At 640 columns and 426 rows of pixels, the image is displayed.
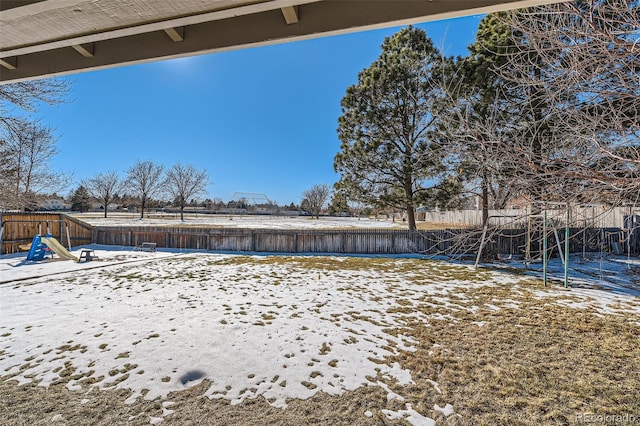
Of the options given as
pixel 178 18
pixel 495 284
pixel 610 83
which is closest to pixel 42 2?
pixel 178 18

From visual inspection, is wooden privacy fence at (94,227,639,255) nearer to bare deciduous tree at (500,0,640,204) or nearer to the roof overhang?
bare deciduous tree at (500,0,640,204)

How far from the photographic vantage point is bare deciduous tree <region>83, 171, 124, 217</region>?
116ft

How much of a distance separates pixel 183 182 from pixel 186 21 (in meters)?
36.7

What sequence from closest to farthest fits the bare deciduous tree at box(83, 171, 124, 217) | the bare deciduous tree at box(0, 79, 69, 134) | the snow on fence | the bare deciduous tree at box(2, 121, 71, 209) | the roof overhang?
the roof overhang
the snow on fence
the bare deciduous tree at box(0, 79, 69, 134)
the bare deciduous tree at box(2, 121, 71, 209)
the bare deciduous tree at box(83, 171, 124, 217)

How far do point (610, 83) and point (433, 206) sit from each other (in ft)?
28.9

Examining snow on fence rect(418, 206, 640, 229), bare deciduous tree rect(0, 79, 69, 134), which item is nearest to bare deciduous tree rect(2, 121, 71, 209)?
bare deciduous tree rect(0, 79, 69, 134)

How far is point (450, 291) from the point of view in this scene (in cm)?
616

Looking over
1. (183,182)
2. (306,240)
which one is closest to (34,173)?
(306,240)

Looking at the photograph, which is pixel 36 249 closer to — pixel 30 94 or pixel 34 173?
pixel 34 173

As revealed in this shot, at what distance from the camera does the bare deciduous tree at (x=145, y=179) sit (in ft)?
110

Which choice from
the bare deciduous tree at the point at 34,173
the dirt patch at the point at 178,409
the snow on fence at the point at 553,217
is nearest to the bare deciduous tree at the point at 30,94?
the bare deciduous tree at the point at 34,173

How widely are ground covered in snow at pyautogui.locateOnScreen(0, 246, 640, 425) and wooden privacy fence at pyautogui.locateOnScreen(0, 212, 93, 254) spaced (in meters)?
6.31

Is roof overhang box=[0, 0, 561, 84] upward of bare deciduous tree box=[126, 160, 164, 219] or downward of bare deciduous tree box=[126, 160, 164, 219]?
downward

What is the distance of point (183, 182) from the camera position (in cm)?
3441
